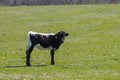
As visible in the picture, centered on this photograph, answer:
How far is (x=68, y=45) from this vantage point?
47156 millimetres

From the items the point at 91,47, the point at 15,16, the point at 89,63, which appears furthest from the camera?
the point at 15,16

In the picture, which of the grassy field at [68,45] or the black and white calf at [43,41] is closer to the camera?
the grassy field at [68,45]

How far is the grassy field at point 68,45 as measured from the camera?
1044 inches

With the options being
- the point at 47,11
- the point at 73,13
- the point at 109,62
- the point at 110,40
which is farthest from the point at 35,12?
the point at 109,62

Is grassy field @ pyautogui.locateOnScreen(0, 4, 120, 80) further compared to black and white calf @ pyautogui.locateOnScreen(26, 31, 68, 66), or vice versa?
black and white calf @ pyautogui.locateOnScreen(26, 31, 68, 66)

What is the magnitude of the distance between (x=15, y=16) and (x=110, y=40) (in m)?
32.7

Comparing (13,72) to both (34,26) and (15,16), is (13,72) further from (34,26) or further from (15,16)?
(15,16)

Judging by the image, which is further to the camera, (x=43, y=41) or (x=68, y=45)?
(x=68, y=45)

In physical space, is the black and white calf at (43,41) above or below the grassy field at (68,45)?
above

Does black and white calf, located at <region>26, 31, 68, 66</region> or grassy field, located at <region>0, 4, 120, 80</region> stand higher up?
black and white calf, located at <region>26, 31, 68, 66</region>

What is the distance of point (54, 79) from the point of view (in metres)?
23.7

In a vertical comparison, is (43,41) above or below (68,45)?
above

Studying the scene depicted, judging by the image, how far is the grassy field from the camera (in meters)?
26.5

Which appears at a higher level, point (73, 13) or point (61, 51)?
point (61, 51)
